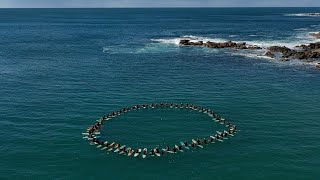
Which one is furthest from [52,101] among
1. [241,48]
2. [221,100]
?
[241,48]

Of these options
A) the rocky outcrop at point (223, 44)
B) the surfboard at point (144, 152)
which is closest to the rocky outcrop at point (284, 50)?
the rocky outcrop at point (223, 44)

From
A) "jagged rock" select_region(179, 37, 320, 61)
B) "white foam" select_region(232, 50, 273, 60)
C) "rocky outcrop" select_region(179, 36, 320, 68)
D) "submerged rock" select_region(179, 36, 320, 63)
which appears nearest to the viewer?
"rocky outcrop" select_region(179, 36, 320, 68)

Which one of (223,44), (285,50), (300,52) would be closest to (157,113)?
(300,52)

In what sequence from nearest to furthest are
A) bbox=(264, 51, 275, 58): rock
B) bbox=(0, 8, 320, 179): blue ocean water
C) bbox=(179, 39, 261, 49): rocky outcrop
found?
bbox=(0, 8, 320, 179): blue ocean water < bbox=(264, 51, 275, 58): rock < bbox=(179, 39, 261, 49): rocky outcrop

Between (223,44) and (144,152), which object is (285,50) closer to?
(223,44)

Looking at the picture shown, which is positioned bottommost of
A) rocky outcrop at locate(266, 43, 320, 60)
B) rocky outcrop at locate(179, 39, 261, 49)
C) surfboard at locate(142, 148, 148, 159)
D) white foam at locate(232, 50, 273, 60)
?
surfboard at locate(142, 148, 148, 159)

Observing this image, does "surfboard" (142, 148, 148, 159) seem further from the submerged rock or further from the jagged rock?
the jagged rock

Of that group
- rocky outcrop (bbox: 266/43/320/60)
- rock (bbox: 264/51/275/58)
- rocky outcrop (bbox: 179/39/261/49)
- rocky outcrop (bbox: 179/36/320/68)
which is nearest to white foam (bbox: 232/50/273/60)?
rock (bbox: 264/51/275/58)

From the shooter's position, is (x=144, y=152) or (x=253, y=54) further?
(x=253, y=54)
